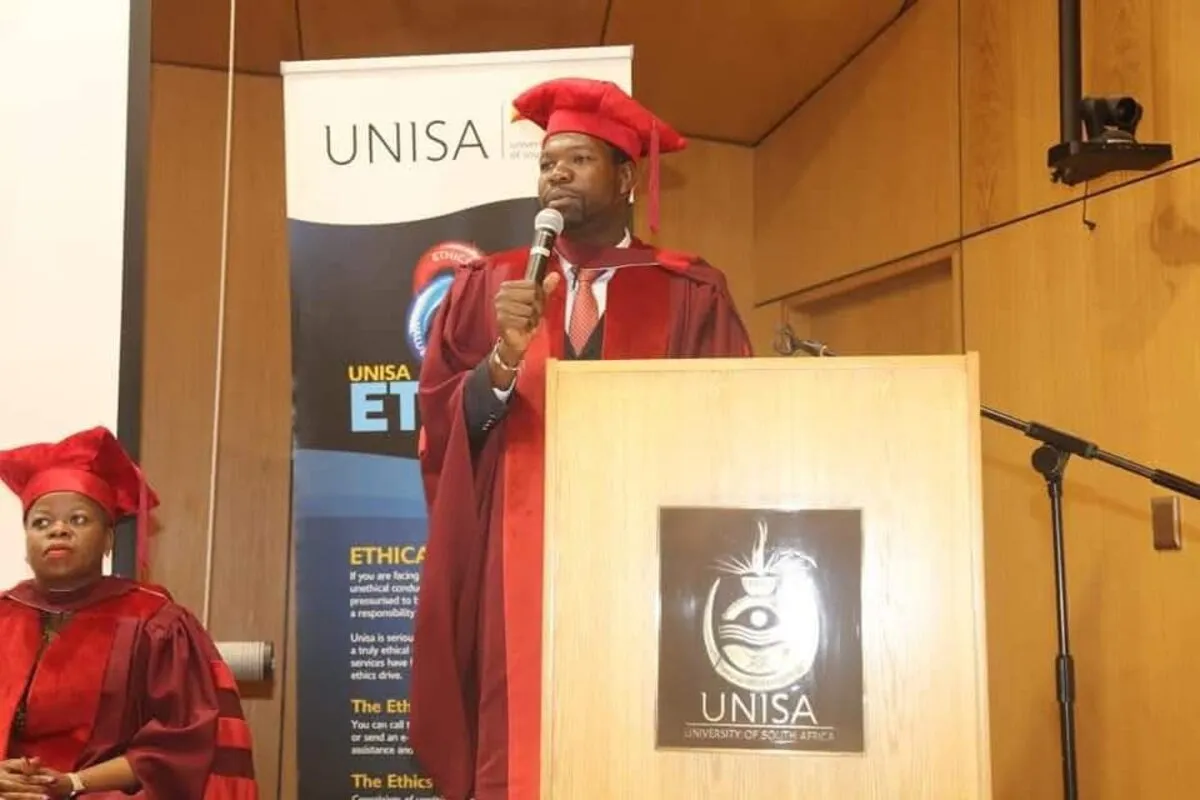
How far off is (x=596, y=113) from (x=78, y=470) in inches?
35.7

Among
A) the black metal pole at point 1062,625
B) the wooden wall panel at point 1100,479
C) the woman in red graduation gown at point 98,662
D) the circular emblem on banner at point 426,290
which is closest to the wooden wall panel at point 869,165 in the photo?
the wooden wall panel at point 1100,479

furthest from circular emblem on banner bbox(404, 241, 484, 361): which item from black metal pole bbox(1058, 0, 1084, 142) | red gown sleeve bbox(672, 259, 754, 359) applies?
black metal pole bbox(1058, 0, 1084, 142)

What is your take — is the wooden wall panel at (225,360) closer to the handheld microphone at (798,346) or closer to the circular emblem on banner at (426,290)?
the circular emblem on banner at (426,290)

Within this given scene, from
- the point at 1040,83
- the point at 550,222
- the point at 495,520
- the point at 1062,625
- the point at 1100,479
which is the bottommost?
the point at 1062,625

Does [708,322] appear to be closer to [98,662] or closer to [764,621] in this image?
[764,621]

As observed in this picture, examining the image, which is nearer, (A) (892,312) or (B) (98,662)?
(B) (98,662)

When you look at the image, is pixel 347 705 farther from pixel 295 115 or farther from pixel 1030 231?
pixel 1030 231

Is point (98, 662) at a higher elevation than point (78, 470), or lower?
lower

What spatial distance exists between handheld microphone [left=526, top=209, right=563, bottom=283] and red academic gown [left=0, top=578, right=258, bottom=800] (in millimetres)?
803

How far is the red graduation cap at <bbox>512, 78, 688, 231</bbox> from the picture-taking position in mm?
1717

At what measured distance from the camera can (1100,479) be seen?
253cm

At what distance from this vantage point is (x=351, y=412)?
2457mm

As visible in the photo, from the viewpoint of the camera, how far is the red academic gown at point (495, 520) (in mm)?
1588

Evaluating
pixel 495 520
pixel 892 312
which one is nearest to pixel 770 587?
pixel 495 520
